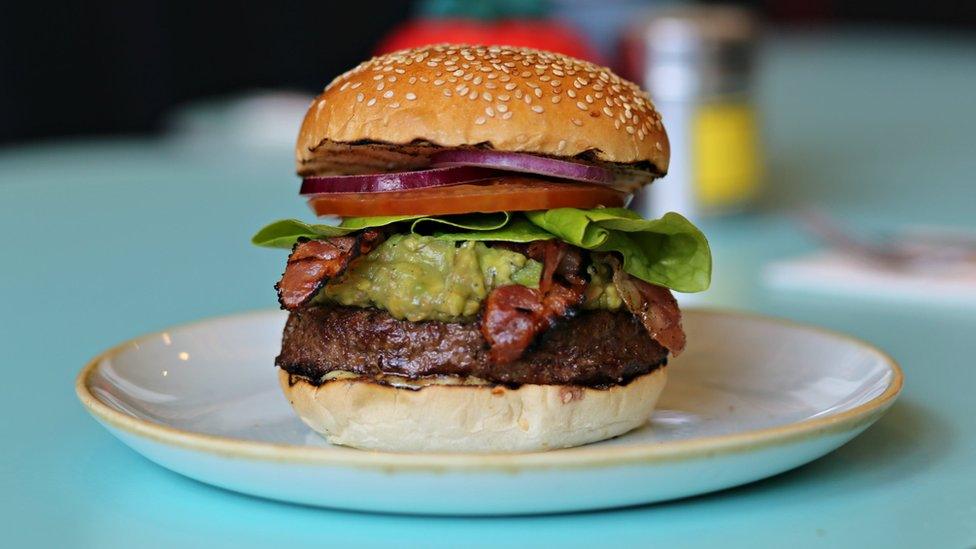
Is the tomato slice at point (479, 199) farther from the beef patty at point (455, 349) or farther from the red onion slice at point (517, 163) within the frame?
the beef patty at point (455, 349)

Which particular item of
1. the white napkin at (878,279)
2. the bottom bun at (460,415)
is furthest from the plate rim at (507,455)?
the white napkin at (878,279)

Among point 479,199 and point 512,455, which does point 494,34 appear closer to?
point 479,199

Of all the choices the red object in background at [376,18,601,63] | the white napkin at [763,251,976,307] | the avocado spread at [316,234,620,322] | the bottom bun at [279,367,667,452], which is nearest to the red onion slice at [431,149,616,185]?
the avocado spread at [316,234,620,322]

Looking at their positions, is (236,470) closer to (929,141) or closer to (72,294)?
(72,294)

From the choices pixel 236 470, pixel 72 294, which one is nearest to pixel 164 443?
pixel 236 470

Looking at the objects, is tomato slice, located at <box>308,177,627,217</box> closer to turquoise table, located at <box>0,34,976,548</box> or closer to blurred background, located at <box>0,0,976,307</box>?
turquoise table, located at <box>0,34,976,548</box>
